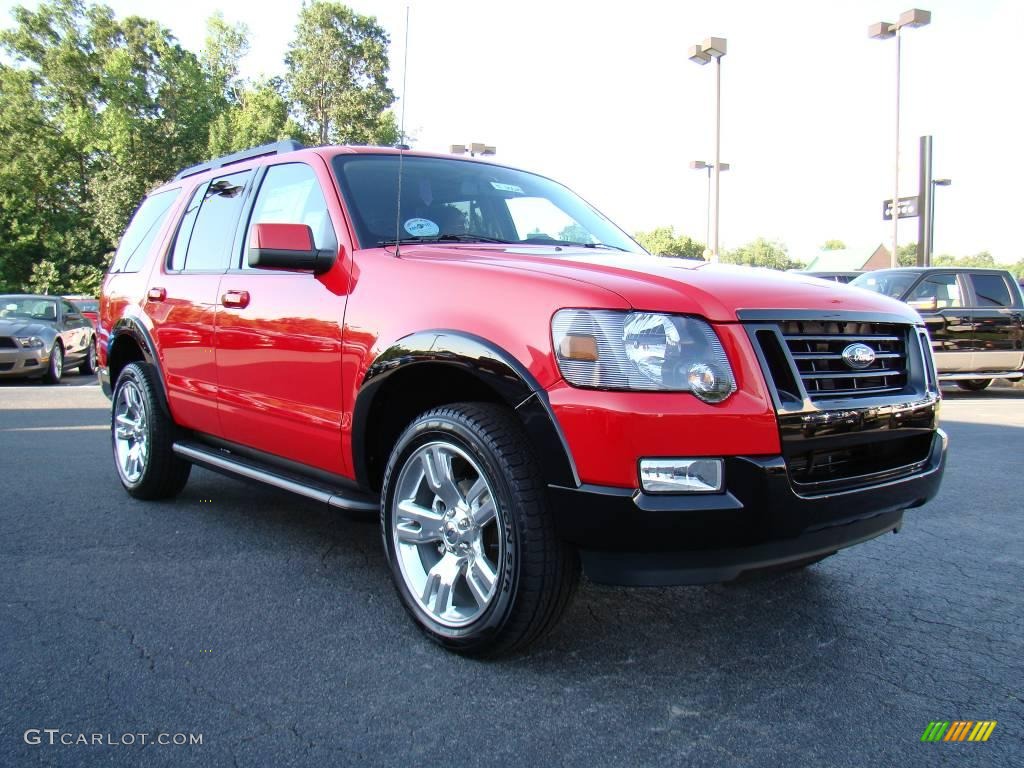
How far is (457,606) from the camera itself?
282 cm

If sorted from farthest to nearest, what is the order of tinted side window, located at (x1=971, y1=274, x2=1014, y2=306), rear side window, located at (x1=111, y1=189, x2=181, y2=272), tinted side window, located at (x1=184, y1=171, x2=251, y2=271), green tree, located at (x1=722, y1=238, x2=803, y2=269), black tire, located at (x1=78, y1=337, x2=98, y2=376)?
green tree, located at (x1=722, y1=238, x2=803, y2=269)
black tire, located at (x1=78, y1=337, x2=98, y2=376)
tinted side window, located at (x1=971, y1=274, x2=1014, y2=306)
rear side window, located at (x1=111, y1=189, x2=181, y2=272)
tinted side window, located at (x1=184, y1=171, x2=251, y2=271)

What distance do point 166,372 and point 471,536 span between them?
2658mm

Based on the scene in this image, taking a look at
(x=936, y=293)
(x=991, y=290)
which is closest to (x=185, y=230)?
(x=936, y=293)

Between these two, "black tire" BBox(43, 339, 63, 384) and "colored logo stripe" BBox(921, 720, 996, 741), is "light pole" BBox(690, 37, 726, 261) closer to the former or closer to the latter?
"black tire" BBox(43, 339, 63, 384)

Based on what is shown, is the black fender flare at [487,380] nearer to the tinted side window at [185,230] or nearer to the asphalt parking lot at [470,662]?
the asphalt parking lot at [470,662]

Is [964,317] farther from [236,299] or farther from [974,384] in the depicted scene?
[236,299]

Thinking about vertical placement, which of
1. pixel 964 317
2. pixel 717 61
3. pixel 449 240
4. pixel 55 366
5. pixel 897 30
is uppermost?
pixel 897 30

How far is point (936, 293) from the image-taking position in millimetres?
11469

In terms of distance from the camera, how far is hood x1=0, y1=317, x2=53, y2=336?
13008mm

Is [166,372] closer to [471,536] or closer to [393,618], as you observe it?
[393,618]

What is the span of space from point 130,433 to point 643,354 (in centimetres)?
380

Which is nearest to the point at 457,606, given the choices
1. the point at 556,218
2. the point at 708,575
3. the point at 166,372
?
the point at 708,575

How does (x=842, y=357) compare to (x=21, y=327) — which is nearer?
(x=842, y=357)

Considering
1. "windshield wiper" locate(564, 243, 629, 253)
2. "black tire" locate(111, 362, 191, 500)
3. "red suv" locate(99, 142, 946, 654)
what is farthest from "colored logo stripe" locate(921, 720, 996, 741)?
"black tire" locate(111, 362, 191, 500)
